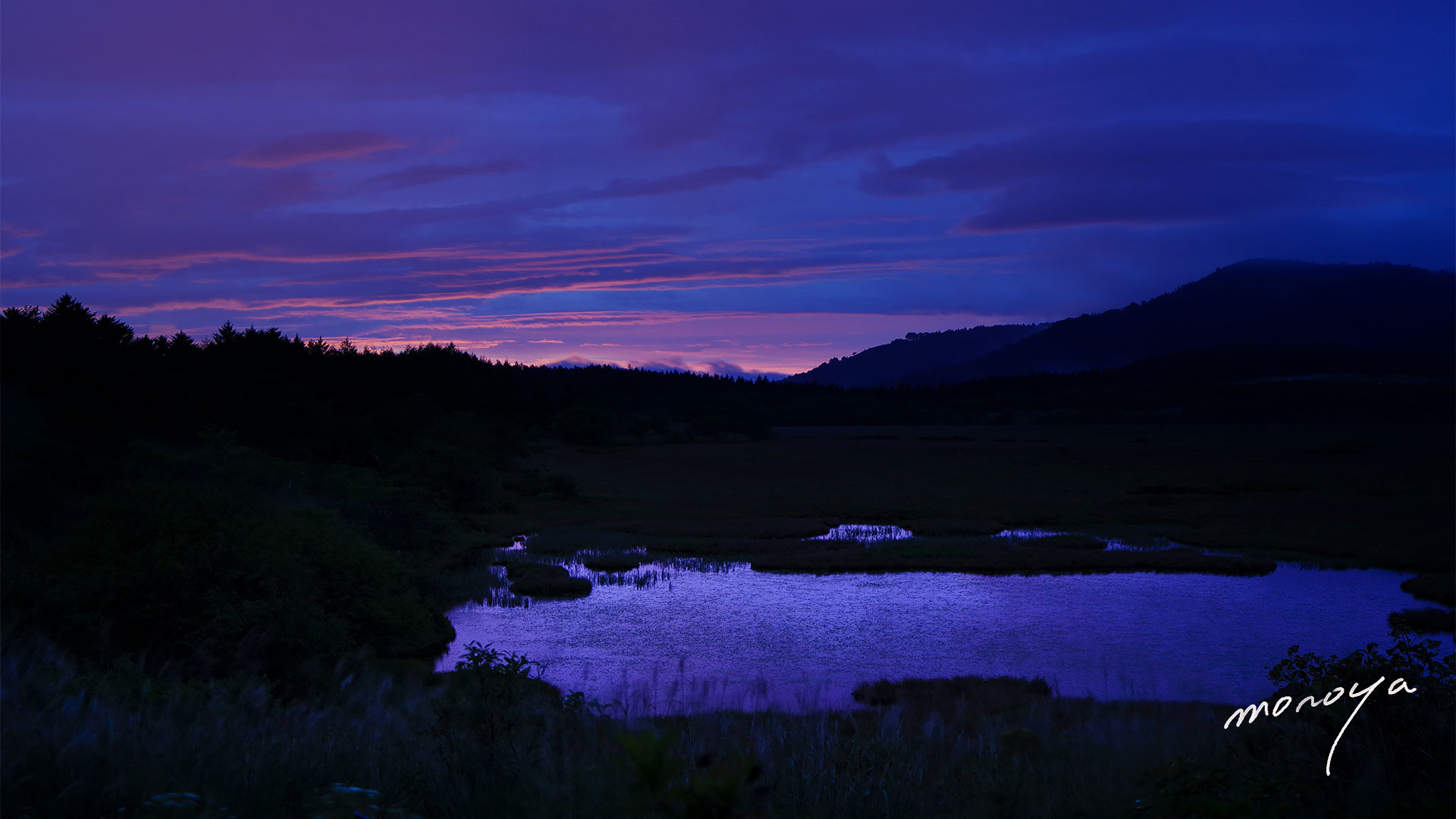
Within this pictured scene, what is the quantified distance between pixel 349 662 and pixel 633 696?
510cm

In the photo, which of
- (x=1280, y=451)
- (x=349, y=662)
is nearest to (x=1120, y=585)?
(x=349, y=662)

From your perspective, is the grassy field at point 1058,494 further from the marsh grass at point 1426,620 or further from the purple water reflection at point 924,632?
the marsh grass at point 1426,620

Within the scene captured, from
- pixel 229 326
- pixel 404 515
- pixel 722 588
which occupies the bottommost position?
pixel 722 588

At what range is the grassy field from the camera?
118 ft

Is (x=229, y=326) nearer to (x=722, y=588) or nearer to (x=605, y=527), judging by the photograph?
(x=605, y=527)

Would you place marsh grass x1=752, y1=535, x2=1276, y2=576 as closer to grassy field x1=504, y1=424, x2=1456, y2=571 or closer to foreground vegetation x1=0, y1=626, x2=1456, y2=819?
grassy field x1=504, y1=424, x2=1456, y2=571

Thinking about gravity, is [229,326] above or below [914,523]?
above

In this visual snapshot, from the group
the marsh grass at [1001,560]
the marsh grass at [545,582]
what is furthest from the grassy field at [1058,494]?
the marsh grass at [545,582]

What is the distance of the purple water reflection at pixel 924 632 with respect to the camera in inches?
691

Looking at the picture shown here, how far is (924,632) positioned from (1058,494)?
102 feet

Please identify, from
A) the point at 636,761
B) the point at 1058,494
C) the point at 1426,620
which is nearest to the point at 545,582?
→ the point at 1426,620

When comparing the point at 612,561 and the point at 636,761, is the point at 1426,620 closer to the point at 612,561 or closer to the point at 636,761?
the point at 612,561

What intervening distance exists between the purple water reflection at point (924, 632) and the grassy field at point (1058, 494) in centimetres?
552

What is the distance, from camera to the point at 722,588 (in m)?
27.2
